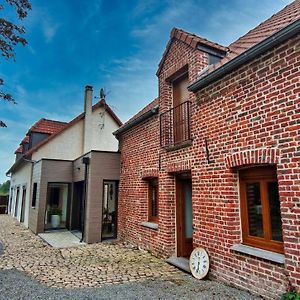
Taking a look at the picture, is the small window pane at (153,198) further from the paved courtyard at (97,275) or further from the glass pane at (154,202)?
the paved courtyard at (97,275)

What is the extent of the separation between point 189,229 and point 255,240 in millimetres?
2730

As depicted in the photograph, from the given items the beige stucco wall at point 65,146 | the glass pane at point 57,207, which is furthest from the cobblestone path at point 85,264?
the beige stucco wall at point 65,146

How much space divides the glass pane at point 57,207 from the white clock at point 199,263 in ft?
30.8

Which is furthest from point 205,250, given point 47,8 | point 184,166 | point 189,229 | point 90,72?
point 90,72

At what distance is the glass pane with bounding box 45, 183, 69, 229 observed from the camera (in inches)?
528

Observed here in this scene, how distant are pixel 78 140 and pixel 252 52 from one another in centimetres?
1310

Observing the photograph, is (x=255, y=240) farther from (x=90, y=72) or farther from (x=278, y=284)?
(x=90, y=72)

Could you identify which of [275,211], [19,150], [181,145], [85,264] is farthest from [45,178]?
[19,150]

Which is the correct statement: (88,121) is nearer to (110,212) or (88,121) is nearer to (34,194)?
(34,194)

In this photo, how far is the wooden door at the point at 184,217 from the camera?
22.9 feet

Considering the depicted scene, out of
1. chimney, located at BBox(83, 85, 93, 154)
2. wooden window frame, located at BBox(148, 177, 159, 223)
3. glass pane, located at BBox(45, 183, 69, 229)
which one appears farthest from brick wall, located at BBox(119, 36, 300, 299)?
chimney, located at BBox(83, 85, 93, 154)

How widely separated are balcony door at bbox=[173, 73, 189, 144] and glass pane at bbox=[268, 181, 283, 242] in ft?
9.60

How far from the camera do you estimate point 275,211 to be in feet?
14.0

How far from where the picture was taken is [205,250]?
17.9 ft
